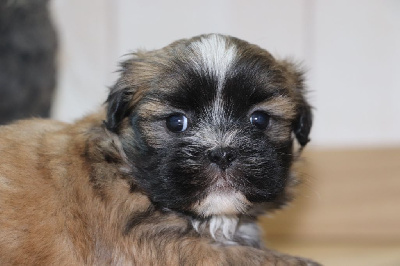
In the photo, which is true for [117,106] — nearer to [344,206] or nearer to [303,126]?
[303,126]

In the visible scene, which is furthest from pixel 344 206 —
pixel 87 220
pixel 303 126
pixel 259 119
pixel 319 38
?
pixel 87 220

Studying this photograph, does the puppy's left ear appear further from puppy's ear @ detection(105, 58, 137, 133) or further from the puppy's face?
Answer: puppy's ear @ detection(105, 58, 137, 133)

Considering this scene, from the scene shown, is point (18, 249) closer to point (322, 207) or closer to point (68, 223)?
point (68, 223)

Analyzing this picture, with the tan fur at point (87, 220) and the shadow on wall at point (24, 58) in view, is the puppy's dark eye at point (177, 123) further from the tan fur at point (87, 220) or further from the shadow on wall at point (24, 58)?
the shadow on wall at point (24, 58)

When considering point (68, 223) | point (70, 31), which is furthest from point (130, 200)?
point (70, 31)

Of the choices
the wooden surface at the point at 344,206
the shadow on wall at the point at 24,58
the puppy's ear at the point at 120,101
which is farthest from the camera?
the wooden surface at the point at 344,206

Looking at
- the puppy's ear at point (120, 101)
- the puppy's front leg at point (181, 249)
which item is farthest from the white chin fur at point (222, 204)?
the puppy's ear at point (120, 101)
